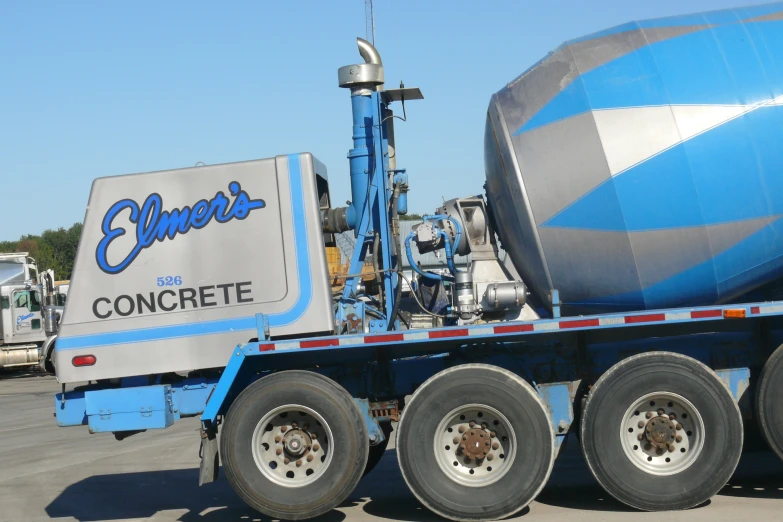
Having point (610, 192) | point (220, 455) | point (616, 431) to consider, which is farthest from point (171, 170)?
point (616, 431)

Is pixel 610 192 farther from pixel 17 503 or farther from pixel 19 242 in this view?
pixel 19 242

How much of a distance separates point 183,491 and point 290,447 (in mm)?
2467

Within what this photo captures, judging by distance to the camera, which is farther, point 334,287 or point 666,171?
point 334,287

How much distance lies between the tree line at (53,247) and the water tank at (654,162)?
2731 inches

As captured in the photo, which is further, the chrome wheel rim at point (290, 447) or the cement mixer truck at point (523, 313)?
the chrome wheel rim at point (290, 447)

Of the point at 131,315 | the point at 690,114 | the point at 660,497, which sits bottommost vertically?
the point at 660,497

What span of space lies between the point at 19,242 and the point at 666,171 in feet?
295

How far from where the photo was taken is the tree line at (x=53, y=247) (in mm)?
76625

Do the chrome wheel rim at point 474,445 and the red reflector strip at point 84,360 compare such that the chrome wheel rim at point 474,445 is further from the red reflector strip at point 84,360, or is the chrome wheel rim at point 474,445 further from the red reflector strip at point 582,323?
the red reflector strip at point 84,360

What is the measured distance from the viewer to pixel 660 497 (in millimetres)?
7379

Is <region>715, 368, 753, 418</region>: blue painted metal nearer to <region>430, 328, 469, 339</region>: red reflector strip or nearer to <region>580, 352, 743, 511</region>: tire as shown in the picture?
<region>580, 352, 743, 511</region>: tire

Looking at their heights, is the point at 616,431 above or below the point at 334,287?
below

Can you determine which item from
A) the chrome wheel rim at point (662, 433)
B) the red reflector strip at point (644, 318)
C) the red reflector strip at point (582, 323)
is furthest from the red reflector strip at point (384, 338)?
the chrome wheel rim at point (662, 433)

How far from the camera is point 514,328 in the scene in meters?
7.42
